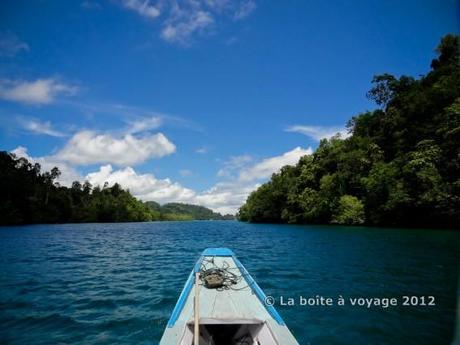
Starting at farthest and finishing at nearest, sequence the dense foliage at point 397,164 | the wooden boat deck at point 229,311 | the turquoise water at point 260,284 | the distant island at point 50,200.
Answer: the distant island at point 50,200 → the dense foliage at point 397,164 → the turquoise water at point 260,284 → the wooden boat deck at point 229,311

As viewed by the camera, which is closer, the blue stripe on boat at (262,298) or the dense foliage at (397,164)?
the blue stripe on boat at (262,298)

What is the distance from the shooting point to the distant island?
241 ft

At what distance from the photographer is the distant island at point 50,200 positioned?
7350 cm

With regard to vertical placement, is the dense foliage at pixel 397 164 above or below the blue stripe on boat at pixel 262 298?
above

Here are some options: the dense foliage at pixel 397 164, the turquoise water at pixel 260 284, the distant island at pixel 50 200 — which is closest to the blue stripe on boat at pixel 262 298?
the turquoise water at pixel 260 284

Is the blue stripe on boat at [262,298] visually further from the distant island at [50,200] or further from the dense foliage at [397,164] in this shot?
the distant island at [50,200]

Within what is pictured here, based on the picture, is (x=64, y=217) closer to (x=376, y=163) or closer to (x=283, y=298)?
(x=376, y=163)

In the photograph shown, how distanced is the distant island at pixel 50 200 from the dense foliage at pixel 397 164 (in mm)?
66826

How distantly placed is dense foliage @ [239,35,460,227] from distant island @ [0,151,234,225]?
66826 millimetres

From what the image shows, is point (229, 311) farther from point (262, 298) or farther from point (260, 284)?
point (260, 284)

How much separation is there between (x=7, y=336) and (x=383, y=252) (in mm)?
19098

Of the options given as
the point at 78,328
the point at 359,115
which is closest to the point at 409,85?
the point at 359,115

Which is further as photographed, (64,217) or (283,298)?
(64,217)

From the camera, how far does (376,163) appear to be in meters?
46.6
